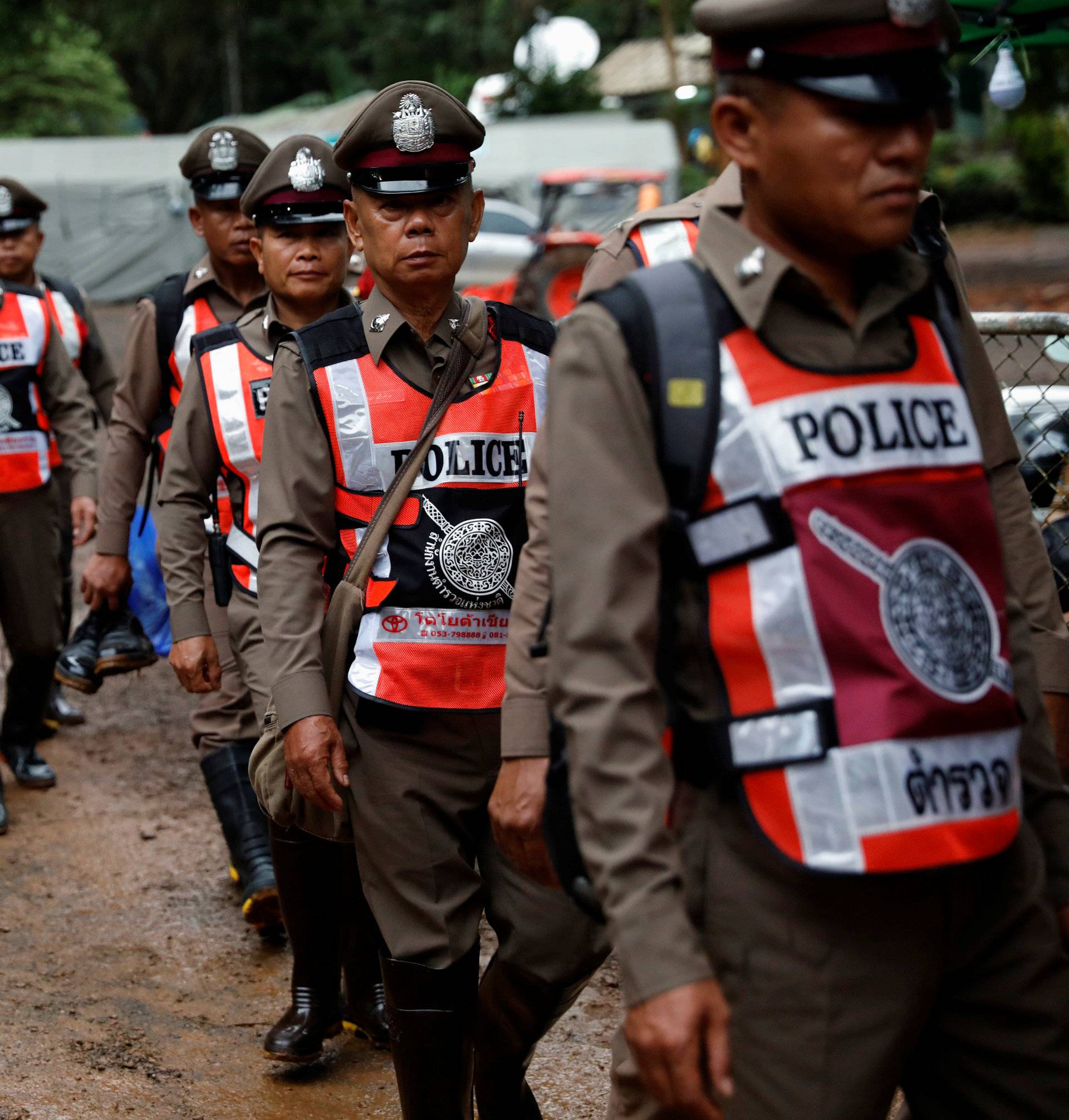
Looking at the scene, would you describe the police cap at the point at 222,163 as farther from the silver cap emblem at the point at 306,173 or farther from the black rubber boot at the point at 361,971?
the black rubber boot at the point at 361,971

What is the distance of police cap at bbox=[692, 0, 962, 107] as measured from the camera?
1897 millimetres

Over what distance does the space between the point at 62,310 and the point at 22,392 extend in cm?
104

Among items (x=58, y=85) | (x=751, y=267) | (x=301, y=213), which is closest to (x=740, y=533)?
(x=751, y=267)

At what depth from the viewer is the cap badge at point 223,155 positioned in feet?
17.5

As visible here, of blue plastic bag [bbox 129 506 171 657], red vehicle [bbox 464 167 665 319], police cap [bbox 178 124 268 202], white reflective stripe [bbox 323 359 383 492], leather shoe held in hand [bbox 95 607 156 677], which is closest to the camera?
white reflective stripe [bbox 323 359 383 492]

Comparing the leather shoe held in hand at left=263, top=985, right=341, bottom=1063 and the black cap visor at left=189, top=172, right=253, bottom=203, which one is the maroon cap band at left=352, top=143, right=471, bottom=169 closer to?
the black cap visor at left=189, top=172, right=253, bottom=203

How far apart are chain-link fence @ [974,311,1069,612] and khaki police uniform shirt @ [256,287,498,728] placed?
4.91 feet

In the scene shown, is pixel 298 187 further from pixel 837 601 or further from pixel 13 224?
pixel 13 224

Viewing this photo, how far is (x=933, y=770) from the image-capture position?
1.87m

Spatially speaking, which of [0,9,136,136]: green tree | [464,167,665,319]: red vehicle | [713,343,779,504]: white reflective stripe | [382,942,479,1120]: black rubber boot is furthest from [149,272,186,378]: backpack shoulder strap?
[0,9,136,136]: green tree

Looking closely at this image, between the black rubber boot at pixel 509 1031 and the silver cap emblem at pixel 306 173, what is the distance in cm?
226

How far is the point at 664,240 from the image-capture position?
290 centimetres

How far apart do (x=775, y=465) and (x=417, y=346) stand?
166cm

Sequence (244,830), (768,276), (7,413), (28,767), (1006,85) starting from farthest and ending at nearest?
(28,767) < (7,413) < (1006,85) < (244,830) < (768,276)
